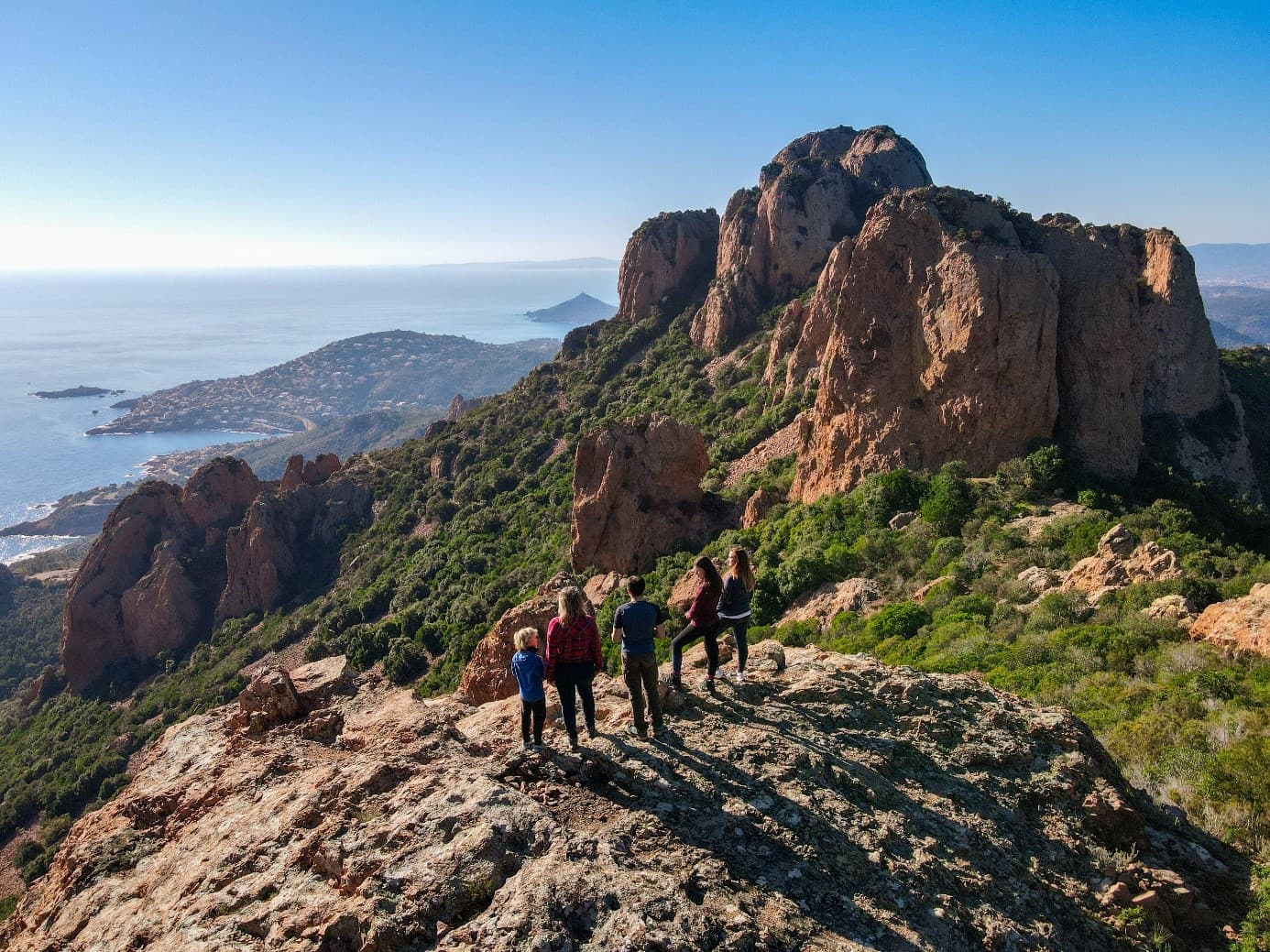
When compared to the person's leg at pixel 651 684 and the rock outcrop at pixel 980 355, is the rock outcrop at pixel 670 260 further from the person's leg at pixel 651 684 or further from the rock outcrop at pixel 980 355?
the person's leg at pixel 651 684

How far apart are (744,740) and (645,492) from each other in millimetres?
18066

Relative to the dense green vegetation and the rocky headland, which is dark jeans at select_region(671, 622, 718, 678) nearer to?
the dense green vegetation

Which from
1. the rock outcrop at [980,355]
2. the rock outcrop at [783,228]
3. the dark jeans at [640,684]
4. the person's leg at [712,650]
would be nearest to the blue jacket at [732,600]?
the person's leg at [712,650]

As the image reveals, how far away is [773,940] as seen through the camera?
12.4ft

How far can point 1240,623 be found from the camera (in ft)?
29.4

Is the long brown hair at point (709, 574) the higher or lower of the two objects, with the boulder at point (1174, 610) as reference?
higher

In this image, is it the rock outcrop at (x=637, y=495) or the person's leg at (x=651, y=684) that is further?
the rock outcrop at (x=637, y=495)

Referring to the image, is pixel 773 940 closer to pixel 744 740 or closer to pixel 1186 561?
pixel 744 740

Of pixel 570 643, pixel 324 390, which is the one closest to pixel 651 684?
pixel 570 643

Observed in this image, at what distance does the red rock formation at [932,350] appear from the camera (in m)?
18.0

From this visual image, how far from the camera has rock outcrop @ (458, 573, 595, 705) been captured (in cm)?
1316

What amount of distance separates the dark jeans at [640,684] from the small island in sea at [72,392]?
759 feet

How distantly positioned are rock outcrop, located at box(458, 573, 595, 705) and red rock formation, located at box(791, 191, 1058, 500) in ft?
37.5

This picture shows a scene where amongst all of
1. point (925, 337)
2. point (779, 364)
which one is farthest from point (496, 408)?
point (925, 337)
